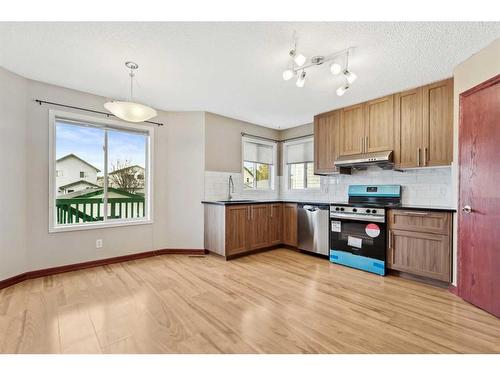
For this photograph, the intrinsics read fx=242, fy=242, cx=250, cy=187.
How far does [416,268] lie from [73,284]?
3961mm

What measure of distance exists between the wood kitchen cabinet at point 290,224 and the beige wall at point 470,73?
7.16 ft

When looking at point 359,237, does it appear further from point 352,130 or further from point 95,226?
point 95,226

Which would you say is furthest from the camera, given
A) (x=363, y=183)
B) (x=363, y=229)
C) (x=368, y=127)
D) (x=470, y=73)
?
(x=363, y=183)

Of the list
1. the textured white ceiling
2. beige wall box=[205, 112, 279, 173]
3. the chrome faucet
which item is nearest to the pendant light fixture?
the textured white ceiling

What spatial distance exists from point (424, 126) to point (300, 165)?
2308 millimetres

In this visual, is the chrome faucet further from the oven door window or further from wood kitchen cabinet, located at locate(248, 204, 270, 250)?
the oven door window

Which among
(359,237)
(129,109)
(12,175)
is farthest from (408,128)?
(12,175)

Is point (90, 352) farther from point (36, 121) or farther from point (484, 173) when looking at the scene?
point (484, 173)

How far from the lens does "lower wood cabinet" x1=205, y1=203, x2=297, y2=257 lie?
12.3 feet

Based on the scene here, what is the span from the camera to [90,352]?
61.6 inches

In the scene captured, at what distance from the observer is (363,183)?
395cm

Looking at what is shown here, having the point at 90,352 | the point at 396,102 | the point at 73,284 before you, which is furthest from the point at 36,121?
the point at 396,102

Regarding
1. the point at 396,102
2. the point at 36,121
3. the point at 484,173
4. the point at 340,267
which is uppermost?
the point at 396,102
